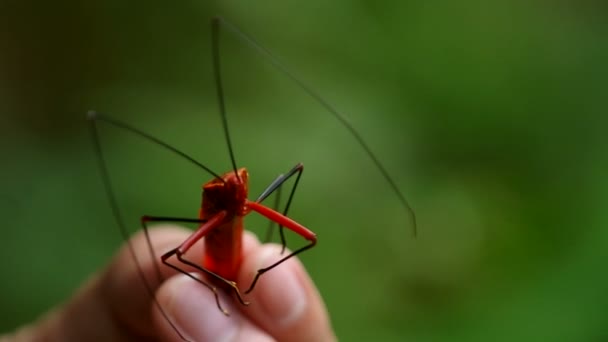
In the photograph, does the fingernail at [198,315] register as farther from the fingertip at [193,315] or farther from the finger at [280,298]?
the finger at [280,298]

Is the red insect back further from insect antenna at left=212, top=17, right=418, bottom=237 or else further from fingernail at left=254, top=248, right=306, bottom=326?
insect antenna at left=212, top=17, right=418, bottom=237

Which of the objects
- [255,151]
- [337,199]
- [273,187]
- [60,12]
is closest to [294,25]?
[255,151]

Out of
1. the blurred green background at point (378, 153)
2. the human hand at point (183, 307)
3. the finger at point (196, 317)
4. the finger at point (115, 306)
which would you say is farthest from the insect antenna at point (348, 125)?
the finger at point (115, 306)

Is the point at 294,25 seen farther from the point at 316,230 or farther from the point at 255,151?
the point at 316,230

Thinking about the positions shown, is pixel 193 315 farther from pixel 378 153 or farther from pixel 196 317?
pixel 378 153

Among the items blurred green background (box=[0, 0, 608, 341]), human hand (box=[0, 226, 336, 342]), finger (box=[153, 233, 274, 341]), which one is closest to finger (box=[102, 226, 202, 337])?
human hand (box=[0, 226, 336, 342])
